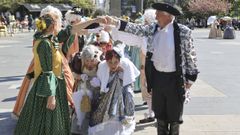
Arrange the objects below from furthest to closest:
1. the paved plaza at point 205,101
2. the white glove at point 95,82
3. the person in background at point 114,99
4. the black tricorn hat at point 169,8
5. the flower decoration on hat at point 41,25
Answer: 1. the paved plaza at point 205,101
2. the white glove at point 95,82
3. the person in background at point 114,99
4. the flower decoration on hat at point 41,25
5. the black tricorn hat at point 169,8

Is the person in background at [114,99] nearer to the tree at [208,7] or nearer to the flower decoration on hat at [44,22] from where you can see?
the flower decoration on hat at [44,22]

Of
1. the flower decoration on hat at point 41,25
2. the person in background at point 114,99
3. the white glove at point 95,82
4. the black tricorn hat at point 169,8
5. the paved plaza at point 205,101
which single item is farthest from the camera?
the paved plaza at point 205,101

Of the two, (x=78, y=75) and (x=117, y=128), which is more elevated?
(x=78, y=75)

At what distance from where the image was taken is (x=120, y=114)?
542 cm

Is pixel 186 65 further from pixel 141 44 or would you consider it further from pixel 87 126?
pixel 87 126

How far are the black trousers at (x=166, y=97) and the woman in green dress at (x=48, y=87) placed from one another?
926 millimetres

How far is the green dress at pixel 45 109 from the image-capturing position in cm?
475

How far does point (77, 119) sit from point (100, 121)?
348 mm

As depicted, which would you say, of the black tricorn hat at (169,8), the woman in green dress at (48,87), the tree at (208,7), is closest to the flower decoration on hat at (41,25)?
the woman in green dress at (48,87)

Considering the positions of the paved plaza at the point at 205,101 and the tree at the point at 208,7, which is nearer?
the paved plaza at the point at 205,101

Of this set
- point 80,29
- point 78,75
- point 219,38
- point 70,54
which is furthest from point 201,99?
point 219,38

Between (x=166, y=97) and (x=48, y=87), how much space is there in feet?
4.02

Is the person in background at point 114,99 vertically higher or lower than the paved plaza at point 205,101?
higher

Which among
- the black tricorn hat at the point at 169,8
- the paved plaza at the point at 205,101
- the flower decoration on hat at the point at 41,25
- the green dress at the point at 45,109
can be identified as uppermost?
the black tricorn hat at the point at 169,8
